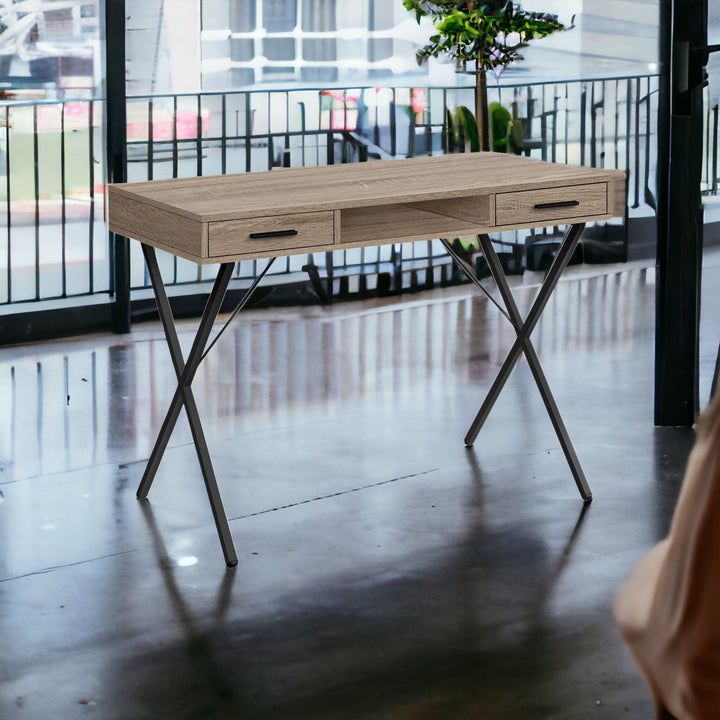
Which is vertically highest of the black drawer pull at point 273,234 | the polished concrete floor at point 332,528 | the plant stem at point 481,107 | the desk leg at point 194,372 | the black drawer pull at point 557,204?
the plant stem at point 481,107

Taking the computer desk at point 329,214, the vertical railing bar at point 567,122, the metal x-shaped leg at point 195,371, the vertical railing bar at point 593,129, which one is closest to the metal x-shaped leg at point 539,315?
the computer desk at point 329,214

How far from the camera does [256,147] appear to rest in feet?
17.9

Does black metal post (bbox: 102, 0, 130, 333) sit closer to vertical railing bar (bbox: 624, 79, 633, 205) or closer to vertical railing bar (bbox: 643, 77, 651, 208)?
vertical railing bar (bbox: 624, 79, 633, 205)

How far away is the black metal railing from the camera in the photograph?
5.02 m

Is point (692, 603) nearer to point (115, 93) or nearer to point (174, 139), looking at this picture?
point (115, 93)

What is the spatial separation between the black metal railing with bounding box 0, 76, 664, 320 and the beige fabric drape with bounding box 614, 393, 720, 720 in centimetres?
390

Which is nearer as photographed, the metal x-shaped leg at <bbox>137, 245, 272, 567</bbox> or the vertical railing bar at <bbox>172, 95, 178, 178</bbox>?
the metal x-shaped leg at <bbox>137, 245, 272, 567</bbox>

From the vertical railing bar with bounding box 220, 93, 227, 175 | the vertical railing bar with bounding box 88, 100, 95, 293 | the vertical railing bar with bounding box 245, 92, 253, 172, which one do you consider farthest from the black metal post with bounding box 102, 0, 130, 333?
the vertical railing bar with bounding box 245, 92, 253, 172

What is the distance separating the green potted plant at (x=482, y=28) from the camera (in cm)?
511

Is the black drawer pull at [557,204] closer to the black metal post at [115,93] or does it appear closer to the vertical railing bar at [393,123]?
the black metal post at [115,93]

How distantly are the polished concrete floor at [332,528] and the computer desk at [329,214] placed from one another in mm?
205

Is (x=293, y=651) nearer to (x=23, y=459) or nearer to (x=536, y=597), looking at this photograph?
(x=536, y=597)

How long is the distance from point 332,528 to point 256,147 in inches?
101

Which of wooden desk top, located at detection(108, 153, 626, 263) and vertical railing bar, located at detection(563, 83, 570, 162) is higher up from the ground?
vertical railing bar, located at detection(563, 83, 570, 162)
